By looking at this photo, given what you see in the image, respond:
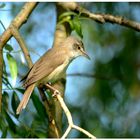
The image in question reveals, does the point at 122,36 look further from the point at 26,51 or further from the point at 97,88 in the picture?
the point at 26,51

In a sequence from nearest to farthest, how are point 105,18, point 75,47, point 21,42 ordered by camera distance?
point 21,42 → point 105,18 → point 75,47

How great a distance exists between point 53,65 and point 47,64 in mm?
94

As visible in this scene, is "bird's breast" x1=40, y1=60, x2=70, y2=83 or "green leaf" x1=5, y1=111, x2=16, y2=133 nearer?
"green leaf" x1=5, y1=111, x2=16, y2=133

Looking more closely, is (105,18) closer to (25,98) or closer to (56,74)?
(56,74)

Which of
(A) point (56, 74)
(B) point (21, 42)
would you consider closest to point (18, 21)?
(B) point (21, 42)

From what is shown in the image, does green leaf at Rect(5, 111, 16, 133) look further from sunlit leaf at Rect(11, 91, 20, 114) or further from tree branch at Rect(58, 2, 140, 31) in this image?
tree branch at Rect(58, 2, 140, 31)

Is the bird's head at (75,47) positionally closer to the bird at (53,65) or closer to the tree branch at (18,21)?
the bird at (53,65)

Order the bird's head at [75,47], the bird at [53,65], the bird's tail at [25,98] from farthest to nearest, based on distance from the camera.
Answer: the bird's head at [75,47] → the bird at [53,65] → the bird's tail at [25,98]

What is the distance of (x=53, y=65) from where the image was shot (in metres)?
3.86

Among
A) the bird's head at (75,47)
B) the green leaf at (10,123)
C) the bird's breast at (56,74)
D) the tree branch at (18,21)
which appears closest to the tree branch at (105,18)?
the tree branch at (18,21)

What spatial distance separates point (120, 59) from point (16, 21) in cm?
229

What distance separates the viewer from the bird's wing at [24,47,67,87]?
3424mm

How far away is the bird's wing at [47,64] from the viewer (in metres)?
3.42

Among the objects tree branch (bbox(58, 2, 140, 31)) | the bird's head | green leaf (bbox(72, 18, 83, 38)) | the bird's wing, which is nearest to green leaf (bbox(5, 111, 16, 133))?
the bird's wing
